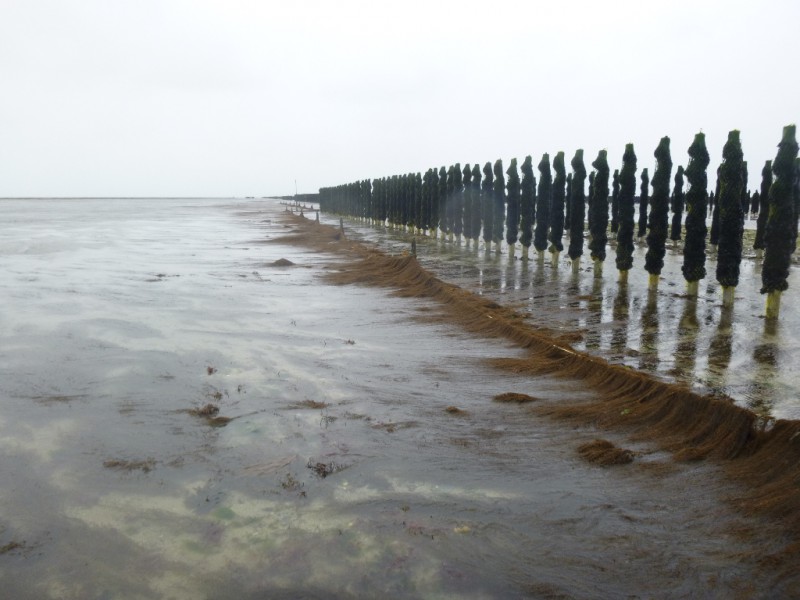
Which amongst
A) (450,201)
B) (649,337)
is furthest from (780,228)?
(450,201)

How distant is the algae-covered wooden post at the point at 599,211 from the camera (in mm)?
18688

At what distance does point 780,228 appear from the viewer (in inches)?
495

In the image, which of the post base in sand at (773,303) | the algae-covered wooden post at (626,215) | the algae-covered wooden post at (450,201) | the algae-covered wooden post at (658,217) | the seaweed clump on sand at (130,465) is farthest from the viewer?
the algae-covered wooden post at (450,201)

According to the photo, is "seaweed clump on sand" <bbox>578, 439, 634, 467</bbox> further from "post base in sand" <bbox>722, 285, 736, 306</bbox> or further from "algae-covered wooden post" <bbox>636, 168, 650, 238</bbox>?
"algae-covered wooden post" <bbox>636, 168, 650, 238</bbox>

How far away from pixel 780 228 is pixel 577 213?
27.8 ft

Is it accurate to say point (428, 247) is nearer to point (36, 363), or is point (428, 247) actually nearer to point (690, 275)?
point (690, 275)

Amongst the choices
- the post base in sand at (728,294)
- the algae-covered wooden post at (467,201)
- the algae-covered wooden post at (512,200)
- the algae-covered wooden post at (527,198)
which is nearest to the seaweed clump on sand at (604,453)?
the post base in sand at (728,294)

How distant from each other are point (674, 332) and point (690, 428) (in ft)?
15.3

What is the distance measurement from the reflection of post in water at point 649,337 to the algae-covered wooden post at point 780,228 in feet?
7.08

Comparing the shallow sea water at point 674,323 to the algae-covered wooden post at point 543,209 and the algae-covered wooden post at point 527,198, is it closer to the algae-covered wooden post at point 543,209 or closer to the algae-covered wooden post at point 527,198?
the algae-covered wooden post at point 543,209

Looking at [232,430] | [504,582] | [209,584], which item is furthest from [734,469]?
[232,430]

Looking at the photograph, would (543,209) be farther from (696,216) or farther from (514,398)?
(514,398)

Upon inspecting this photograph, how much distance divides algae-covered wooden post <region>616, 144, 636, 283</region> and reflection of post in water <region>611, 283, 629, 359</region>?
149cm

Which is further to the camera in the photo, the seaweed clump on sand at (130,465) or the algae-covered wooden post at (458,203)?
the algae-covered wooden post at (458,203)
